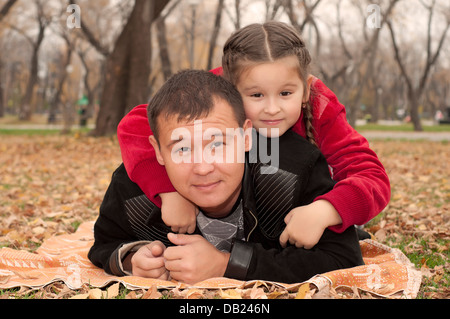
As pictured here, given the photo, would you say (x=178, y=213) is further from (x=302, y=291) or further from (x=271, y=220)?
(x=302, y=291)

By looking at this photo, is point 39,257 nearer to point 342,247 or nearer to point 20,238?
point 20,238

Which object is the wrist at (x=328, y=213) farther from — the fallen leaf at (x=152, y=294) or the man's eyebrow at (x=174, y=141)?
the fallen leaf at (x=152, y=294)

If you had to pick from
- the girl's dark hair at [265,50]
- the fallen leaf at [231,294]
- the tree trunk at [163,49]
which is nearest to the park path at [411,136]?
the tree trunk at [163,49]

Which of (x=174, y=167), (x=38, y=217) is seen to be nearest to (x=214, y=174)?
(x=174, y=167)

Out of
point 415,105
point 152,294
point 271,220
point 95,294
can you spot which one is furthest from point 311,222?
point 415,105

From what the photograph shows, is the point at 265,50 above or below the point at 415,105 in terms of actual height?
below

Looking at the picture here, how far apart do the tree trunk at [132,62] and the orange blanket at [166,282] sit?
33.0 feet

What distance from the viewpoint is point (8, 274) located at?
275cm

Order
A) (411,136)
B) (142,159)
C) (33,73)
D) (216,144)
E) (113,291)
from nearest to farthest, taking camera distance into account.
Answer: (113,291), (216,144), (142,159), (411,136), (33,73)

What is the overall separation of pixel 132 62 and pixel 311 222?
11.5m

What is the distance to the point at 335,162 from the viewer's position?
2.89 m

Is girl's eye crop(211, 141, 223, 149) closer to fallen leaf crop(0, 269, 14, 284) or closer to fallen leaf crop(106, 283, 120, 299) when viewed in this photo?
fallen leaf crop(106, 283, 120, 299)

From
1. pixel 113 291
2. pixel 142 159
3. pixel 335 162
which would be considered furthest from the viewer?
pixel 335 162
